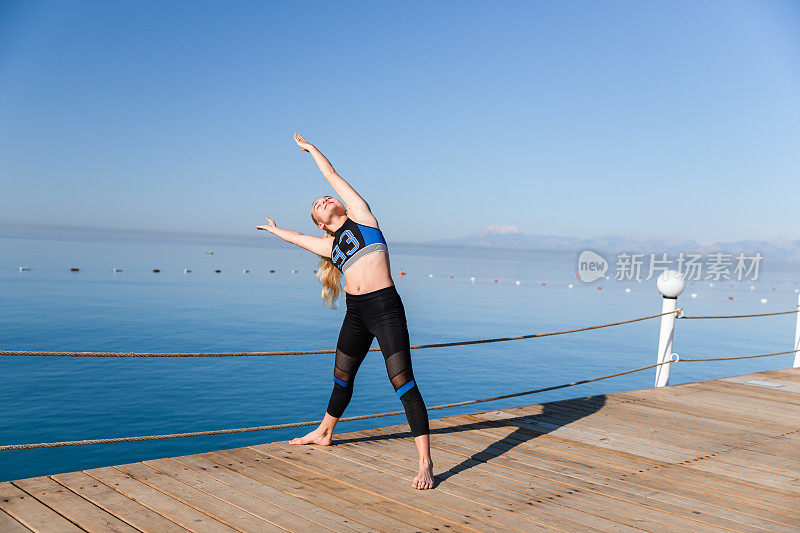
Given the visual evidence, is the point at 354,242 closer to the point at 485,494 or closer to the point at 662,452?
the point at 485,494

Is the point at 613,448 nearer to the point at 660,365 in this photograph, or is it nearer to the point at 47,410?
the point at 660,365

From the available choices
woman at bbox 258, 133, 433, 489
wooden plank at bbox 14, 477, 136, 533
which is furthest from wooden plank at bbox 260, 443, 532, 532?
wooden plank at bbox 14, 477, 136, 533

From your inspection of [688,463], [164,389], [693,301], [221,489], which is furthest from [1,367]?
[693,301]

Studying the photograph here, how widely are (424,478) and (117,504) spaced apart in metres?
1.72

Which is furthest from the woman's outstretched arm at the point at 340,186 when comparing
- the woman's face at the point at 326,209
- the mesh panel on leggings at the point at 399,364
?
the mesh panel on leggings at the point at 399,364

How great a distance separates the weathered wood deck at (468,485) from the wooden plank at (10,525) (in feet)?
0.07

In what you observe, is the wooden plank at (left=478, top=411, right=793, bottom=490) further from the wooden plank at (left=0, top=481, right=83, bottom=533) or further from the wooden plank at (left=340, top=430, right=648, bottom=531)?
the wooden plank at (left=0, top=481, right=83, bottom=533)

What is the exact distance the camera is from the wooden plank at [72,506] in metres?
2.95

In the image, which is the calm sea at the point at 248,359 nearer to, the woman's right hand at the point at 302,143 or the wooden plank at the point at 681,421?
the wooden plank at the point at 681,421

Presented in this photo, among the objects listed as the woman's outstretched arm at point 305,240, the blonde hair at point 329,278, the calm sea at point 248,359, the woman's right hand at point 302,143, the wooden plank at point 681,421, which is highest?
the woman's right hand at point 302,143

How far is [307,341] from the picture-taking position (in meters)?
22.4

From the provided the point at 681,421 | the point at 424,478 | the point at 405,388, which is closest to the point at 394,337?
the point at 405,388

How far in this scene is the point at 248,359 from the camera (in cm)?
2055

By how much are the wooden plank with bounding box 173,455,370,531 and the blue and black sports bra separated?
4.63ft
